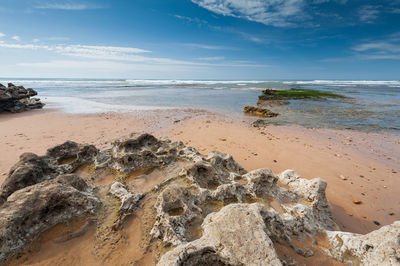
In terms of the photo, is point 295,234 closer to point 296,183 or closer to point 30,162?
point 296,183

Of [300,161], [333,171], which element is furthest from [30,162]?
[333,171]

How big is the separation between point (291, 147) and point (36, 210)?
834 cm

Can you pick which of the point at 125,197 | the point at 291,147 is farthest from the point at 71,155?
the point at 291,147

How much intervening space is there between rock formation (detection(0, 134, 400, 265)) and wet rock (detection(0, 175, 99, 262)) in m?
0.01

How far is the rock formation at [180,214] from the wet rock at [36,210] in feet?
0.04

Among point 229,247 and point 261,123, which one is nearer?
point 229,247

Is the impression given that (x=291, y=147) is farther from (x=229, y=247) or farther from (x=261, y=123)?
(x=229, y=247)

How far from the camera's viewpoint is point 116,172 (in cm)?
454

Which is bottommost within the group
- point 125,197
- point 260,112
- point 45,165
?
point 125,197

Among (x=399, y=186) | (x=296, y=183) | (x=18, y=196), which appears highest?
(x=18, y=196)

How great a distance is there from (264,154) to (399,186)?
3835 mm

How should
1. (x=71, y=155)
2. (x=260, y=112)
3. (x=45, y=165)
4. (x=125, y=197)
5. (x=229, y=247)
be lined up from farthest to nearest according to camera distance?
(x=260, y=112), (x=71, y=155), (x=45, y=165), (x=125, y=197), (x=229, y=247)

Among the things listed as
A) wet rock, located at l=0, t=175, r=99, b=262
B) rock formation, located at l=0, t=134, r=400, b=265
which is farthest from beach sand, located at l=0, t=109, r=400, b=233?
wet rock, located at l=0, t=175, r=99, b=262

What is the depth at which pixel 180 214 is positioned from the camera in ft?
9.80
